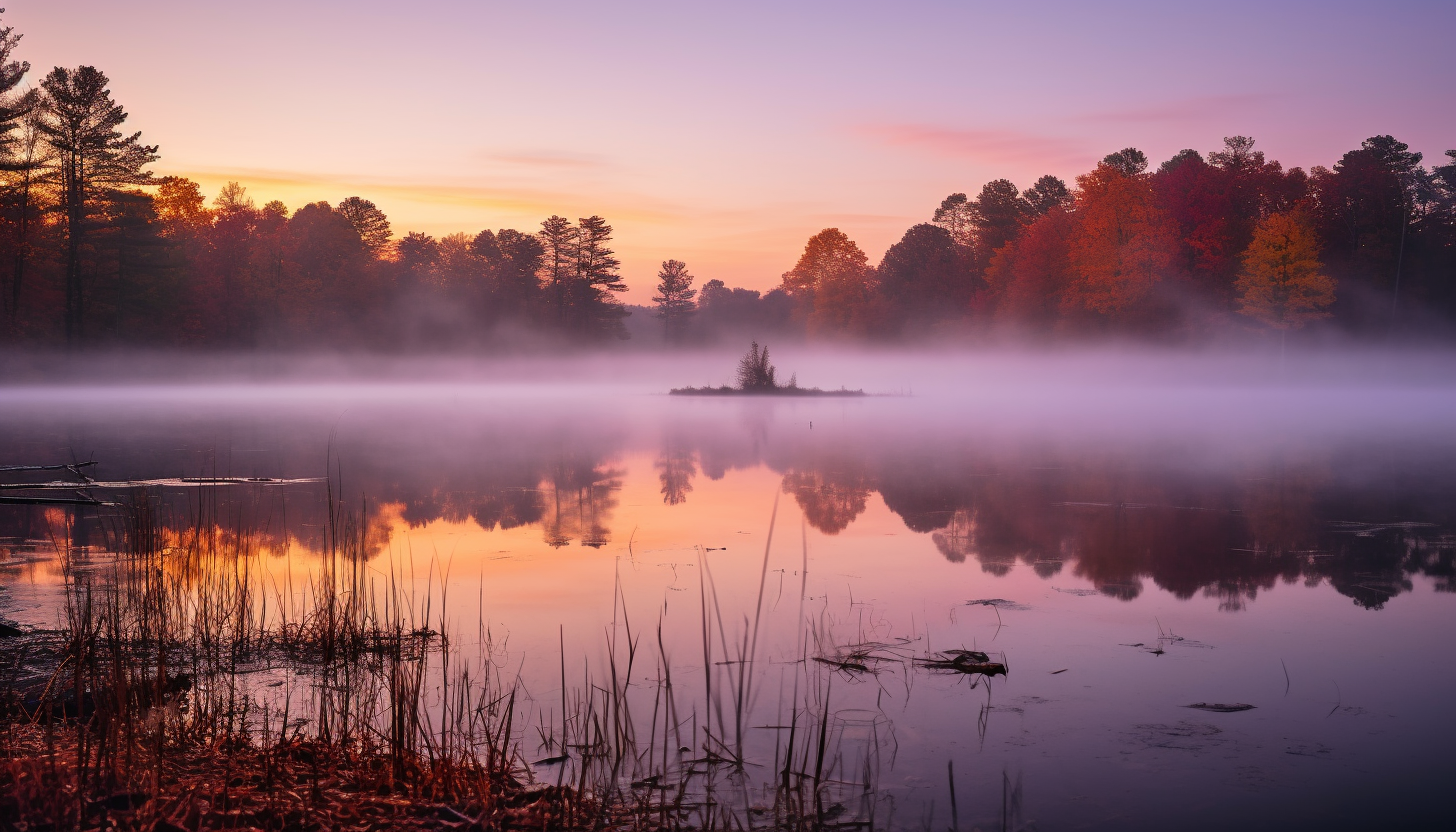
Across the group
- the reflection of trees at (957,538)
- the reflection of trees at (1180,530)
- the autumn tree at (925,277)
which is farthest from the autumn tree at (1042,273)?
the reflection of trees at (957,538)

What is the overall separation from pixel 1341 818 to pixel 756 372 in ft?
147

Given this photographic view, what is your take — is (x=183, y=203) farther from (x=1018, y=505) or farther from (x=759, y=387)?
(x=1018, y=505)

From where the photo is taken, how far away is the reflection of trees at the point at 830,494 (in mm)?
13227

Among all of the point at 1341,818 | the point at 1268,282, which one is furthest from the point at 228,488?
the point at 1268,282

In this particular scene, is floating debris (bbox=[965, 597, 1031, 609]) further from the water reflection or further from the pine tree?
the pine tree

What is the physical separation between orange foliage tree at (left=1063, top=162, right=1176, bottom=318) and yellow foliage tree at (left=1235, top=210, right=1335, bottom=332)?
5.00m

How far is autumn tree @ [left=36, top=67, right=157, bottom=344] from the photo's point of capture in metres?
52.4

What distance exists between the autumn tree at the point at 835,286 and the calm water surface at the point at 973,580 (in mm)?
55657

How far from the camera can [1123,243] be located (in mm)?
61031

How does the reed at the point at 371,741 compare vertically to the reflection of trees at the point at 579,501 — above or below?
above

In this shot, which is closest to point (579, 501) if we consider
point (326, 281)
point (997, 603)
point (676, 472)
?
point (676, 472)

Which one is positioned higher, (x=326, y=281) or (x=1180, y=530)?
(x=326, y=281)

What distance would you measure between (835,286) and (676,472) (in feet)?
219

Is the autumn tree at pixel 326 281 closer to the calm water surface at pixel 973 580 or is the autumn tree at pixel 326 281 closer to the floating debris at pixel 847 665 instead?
the calm water surface at pixel 973 580
